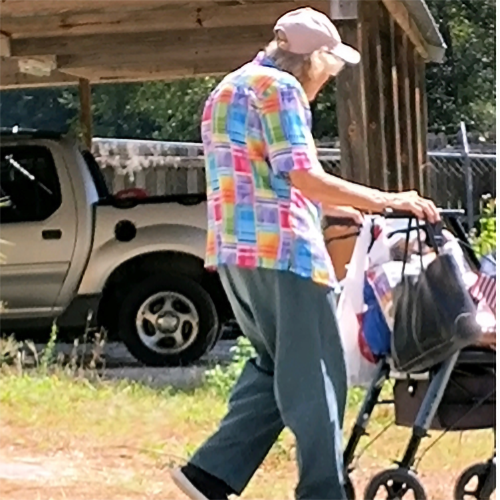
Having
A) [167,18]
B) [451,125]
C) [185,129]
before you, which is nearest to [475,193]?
[451,125]

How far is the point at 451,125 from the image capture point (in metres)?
26.5

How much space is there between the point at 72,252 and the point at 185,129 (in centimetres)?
1952

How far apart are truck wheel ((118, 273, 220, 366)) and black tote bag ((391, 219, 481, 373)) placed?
549cm

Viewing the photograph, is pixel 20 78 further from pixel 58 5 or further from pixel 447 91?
pixel 447 91

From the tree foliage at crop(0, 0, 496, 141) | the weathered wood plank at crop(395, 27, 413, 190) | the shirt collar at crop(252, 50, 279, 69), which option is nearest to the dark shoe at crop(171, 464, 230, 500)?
the shirt collar at crop(252, 50, 279, 69)

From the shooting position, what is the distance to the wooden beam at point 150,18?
1115 centimetres

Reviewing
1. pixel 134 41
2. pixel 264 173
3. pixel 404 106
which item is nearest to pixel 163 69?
pixel 134 41

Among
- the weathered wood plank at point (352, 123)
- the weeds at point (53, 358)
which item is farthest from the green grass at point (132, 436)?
the weathered wood plank at point (352, 123)

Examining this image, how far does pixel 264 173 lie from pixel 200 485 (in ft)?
3.67

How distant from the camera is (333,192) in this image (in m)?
4.53

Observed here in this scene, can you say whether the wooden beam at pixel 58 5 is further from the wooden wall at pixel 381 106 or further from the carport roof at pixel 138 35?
the wooden wall at pixel 381 106

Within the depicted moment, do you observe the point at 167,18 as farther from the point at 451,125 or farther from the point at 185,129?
the point at 185,129

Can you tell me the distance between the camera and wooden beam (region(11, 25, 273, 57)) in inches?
486

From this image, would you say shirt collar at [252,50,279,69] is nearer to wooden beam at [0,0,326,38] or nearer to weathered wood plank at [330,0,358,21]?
weathered wood plank at [330,0,358,21]
